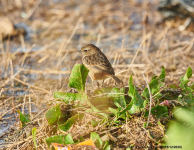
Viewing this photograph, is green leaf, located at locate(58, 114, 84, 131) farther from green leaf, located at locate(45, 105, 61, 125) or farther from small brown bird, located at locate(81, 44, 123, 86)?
small brown bird, located at locate(81, 44, 123, 86)

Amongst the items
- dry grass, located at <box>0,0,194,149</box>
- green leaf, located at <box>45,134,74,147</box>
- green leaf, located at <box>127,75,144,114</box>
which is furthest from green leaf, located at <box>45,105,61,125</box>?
green leaf, located at <box>127,75,144,114</box>

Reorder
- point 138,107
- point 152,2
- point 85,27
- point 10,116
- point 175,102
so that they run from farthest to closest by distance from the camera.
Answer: point 152,2
point 85,27
point 10,116
point 175,102
point 138,107

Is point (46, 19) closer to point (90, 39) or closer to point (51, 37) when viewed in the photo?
point (51, 37)

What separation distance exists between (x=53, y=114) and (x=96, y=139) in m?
0.72

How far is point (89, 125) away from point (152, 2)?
9.27 m

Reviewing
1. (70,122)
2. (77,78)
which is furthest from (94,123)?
(77,78)

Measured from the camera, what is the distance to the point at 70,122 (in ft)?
11.3

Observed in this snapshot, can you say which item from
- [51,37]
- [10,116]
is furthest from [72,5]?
[10,116]

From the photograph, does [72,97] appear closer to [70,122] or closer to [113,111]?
[70,122]

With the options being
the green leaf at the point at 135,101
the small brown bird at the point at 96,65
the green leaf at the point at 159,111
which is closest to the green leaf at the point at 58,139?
the green leaf at the point at 135,101

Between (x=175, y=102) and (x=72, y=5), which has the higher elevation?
(x=72, y=5)

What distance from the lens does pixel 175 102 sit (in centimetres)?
353

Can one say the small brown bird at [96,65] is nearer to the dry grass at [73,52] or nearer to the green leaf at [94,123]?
the dry grass at [73,52]

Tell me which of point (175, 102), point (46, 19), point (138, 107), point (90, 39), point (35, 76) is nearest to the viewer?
point (138, 107)
